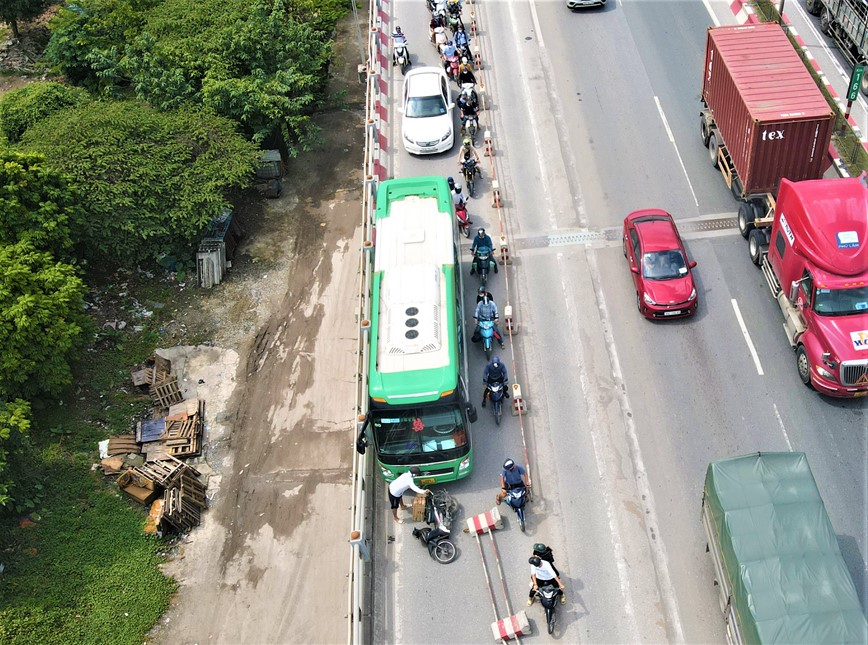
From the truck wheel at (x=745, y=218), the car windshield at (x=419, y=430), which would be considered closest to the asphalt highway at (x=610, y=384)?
the truck wheel at (x=745, y=218)

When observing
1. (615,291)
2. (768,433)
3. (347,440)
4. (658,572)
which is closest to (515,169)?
(615,291)

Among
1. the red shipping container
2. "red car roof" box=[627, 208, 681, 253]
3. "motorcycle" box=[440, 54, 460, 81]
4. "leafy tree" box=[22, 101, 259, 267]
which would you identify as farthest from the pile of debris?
the red shipping container

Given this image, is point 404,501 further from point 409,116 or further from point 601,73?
point 601,73

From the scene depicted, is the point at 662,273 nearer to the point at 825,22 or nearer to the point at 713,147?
the point at 713,147

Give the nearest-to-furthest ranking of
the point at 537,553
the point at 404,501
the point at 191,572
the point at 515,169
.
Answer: the point at 537,553 < the point at 404,501 < the point at 191,572 < the point at 515,169

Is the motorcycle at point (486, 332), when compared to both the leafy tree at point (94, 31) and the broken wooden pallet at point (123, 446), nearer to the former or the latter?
the broken wooden pallet at point (123, 446)
